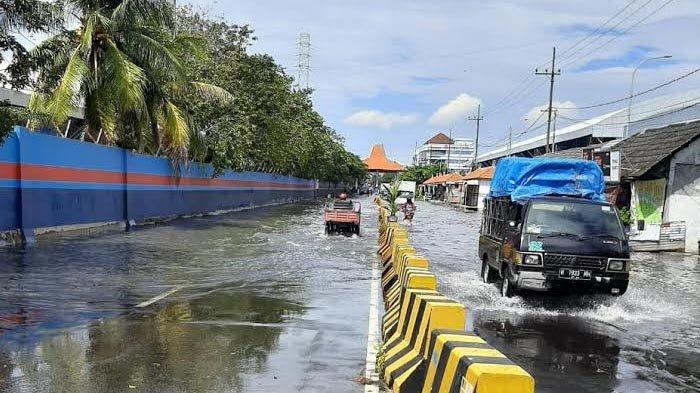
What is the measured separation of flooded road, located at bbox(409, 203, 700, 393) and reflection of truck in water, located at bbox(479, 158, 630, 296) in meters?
0.54

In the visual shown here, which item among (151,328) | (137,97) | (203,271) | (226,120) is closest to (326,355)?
(151,328)

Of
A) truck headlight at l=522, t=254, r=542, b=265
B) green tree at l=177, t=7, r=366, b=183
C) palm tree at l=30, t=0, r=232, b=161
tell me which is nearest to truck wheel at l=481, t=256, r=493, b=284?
truck headlight at l=522, t=254, r=542, b=265

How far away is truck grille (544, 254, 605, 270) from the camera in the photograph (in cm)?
1023

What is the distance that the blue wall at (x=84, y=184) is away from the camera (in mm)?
17250

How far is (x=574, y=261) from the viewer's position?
10242 millimetres

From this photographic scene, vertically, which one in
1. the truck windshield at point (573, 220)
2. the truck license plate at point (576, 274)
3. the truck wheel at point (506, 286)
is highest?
the truck windshield at point (573, 220)

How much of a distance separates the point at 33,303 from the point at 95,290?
1.42m

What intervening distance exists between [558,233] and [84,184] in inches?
631

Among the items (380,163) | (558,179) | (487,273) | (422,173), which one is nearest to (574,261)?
(558,179)

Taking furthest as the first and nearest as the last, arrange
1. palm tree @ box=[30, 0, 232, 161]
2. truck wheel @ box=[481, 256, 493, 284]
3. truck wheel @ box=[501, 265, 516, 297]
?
palm tree @ box=[30, 0, 232, 161] → truck wheel @ box=[481, 256, 493, 284] → truck wheel @ box=[501, 265, 516, 297]

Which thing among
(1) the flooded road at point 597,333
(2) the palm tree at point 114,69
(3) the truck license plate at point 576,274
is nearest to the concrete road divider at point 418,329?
(1) the flooded road at point 597,333

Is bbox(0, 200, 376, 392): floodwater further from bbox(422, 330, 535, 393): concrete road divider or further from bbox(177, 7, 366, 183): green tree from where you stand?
bbox(177, 7, 366, 183): green tree

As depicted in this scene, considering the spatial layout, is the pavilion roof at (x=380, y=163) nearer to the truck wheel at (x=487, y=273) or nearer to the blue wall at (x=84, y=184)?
the blue wall at (x=84, y=184)

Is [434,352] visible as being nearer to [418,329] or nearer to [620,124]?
[418,329]
